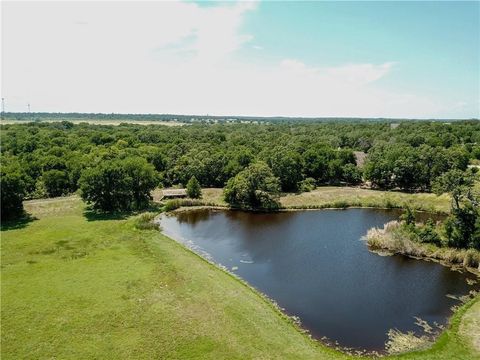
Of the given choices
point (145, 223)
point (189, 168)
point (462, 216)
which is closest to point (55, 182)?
point (189, 168)

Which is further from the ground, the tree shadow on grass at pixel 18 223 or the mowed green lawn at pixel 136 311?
the tree shadow on grass at pixel 18 223

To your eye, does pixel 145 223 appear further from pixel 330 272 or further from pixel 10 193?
pixel 330 272

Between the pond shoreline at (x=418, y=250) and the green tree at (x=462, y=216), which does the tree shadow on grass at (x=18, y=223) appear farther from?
the green tree at (x=462, y=216)

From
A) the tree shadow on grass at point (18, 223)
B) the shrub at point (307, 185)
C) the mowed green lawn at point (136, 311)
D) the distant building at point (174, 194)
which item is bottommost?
the mowed green lawn at point (136, 311)

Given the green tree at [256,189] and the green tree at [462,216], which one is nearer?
the green tree at [462,216]

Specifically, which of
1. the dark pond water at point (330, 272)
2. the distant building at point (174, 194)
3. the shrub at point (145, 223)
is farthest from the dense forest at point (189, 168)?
the dark pond water at point (330, 272)

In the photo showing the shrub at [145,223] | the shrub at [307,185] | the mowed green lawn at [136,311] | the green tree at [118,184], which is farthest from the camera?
the shrub at [307,185]

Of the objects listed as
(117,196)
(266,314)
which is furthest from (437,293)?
(117,196)
